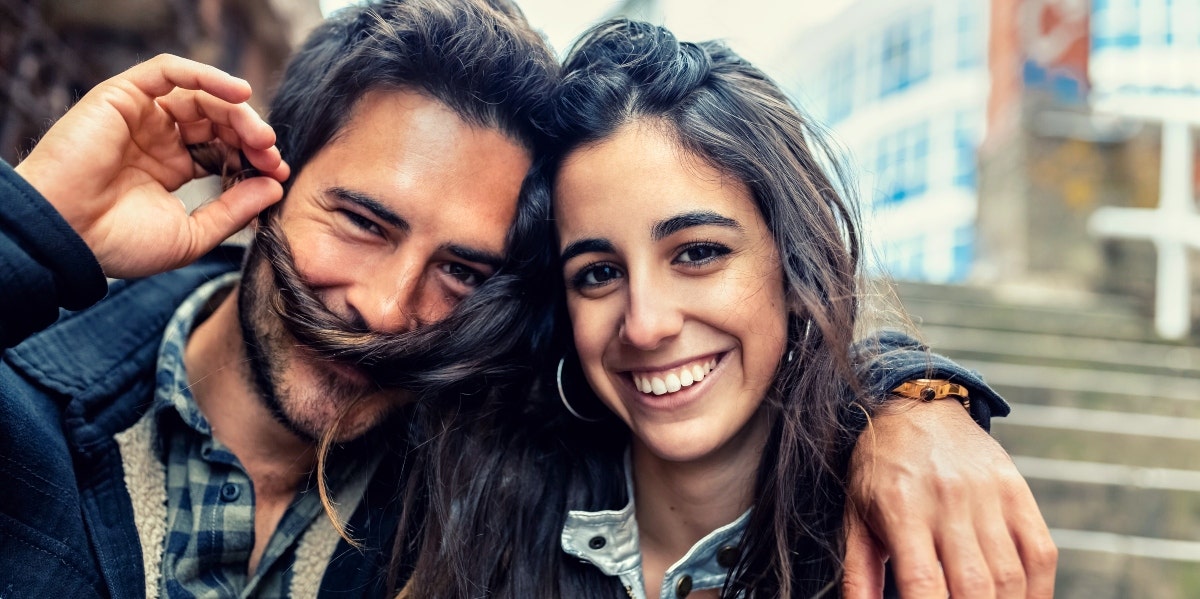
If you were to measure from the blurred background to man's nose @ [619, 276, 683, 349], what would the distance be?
27.2 inches

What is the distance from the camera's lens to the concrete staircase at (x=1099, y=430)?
3.43 metres

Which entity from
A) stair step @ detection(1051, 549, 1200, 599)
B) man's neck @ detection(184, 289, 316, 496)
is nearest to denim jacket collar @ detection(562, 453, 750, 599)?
man's neck @ detection(184, 289, 316, 496)

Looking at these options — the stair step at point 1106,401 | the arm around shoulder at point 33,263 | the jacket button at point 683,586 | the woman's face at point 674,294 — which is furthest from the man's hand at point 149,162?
the stair step at point 1106,401

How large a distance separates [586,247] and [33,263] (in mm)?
1133

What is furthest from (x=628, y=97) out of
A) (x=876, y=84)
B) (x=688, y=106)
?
(x=876, y=84)

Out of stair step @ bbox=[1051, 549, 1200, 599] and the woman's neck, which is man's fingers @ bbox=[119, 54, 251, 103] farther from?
stair step @ bbox=[1051, 549, 1200, 599]

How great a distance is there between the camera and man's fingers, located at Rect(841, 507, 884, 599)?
152 centimetres

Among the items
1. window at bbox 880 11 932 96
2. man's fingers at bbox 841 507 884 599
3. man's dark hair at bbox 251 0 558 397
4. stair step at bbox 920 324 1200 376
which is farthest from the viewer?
window at bbox 880 11 932 96

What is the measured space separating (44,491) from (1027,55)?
9.33 metres

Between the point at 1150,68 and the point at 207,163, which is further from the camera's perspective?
the point at 1150,68

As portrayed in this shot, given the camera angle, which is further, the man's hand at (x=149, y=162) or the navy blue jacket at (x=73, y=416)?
the man's hand at (x=149, y=162)

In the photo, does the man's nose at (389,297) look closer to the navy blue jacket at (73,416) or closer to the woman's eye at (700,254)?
the navy blue jacket at (73,416)

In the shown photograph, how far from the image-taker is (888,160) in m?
19.1

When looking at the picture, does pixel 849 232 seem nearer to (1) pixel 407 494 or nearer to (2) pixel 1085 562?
(1) pixel 407 494
